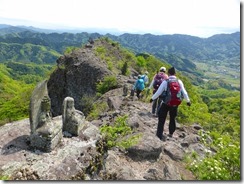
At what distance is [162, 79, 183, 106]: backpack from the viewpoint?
905 centimetres

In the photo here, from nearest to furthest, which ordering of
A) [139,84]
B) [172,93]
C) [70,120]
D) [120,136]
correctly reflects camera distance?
1. [70,120]
2. [172,93]
3. [120,136]
4. [139,84]

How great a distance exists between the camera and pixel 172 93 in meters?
9.07

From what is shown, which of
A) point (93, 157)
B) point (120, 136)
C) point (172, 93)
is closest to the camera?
point (93, 157)

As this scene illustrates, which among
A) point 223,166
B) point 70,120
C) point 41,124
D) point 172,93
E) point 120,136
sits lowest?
point 120,136

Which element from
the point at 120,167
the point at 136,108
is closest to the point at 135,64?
the point at 136,108

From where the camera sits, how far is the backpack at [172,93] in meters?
9.05

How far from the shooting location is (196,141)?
1076cm

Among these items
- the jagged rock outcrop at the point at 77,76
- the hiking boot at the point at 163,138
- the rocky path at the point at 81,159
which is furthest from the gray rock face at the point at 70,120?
the jagged rock outcrop at the point at 77,76

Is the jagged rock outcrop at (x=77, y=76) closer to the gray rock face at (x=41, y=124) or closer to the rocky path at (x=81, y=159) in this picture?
the rocky path at (x=81, y=159)

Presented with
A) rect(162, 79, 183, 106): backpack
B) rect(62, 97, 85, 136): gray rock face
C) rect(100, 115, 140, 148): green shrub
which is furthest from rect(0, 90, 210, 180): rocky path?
rect(162, 79, 183, 106): backpack

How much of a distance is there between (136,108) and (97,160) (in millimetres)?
7808

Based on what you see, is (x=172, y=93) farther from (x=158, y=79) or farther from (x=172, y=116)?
(x=158, y=79)

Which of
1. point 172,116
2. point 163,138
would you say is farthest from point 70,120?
point 163,138

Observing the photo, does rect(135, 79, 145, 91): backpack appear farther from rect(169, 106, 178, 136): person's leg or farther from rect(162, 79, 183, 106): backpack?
rect(162, 79, 183, 106): backpack
